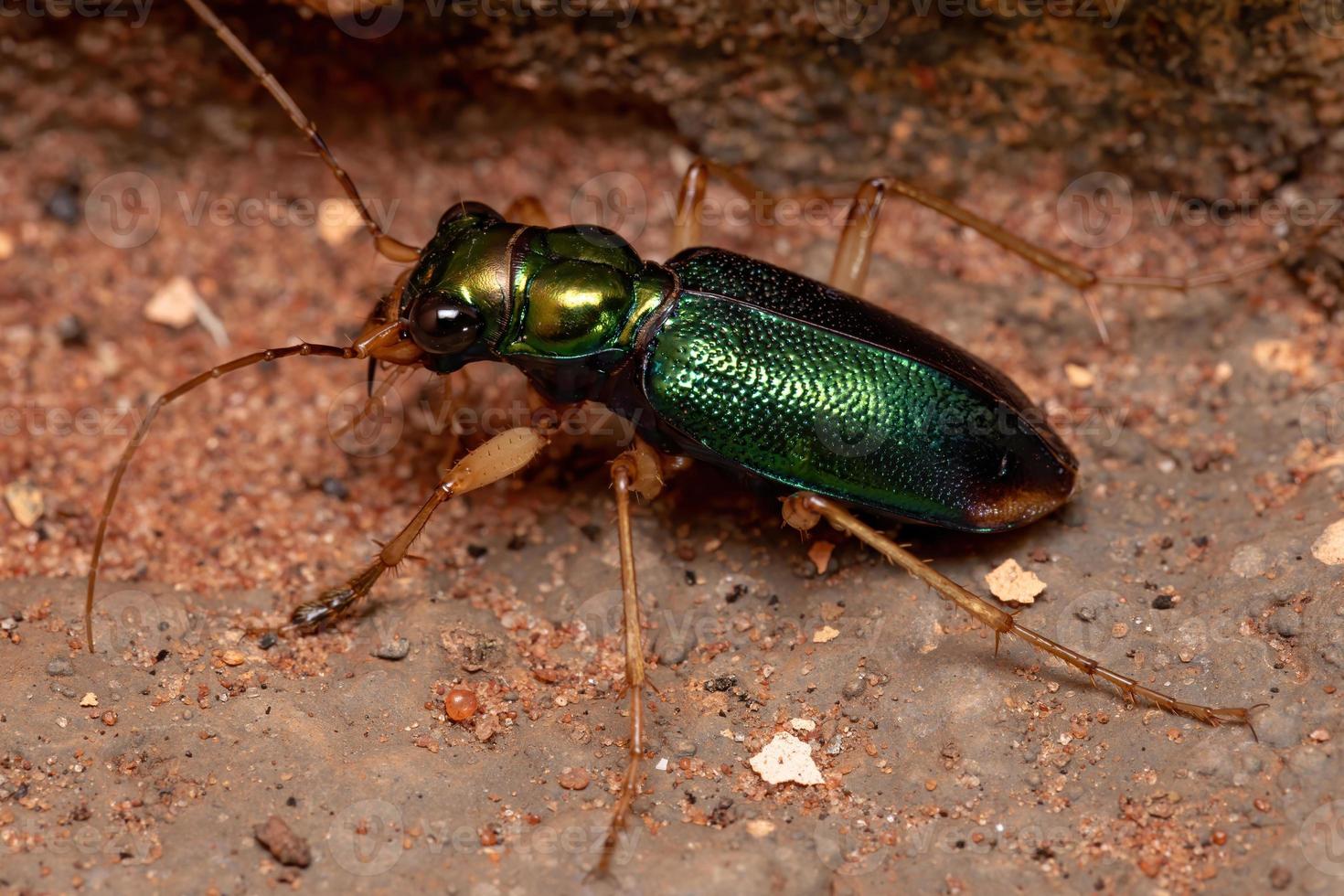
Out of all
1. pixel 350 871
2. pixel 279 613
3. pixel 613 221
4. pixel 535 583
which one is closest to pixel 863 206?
pixel 613 221

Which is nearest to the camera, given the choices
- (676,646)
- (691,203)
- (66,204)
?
(676,646)

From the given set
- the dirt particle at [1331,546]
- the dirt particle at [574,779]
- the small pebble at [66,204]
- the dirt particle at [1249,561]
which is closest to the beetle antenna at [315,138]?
the small pebble at [66,204]

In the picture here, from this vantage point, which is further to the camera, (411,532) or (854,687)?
(411,532)

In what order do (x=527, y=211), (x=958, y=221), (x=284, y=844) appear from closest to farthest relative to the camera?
(x=284, y=844), (x=958, y=221), (x=527, y=211)

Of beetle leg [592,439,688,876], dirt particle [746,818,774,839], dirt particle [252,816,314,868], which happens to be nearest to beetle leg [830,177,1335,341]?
beetle leg [592,439,688,876]

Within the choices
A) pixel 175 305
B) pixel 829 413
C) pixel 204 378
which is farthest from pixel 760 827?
pixel 175 305

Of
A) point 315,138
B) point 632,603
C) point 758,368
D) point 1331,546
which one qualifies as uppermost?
point 315,138

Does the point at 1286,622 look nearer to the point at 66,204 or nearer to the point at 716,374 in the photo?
the point at 716,374
